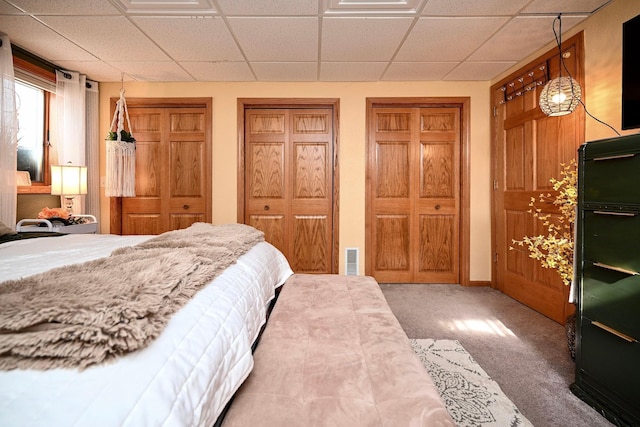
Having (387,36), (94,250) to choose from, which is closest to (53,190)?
(94,250)

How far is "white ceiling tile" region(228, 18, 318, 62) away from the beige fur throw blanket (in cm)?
221

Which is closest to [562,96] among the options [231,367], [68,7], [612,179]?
[612,179]

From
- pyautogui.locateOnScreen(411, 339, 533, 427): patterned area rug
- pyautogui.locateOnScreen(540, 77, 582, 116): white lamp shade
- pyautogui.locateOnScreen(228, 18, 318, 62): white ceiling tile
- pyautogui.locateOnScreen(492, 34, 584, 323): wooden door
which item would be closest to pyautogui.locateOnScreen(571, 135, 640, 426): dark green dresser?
pyautogui.locateOnScreen(411, 339, 533, 427): patterned area rug

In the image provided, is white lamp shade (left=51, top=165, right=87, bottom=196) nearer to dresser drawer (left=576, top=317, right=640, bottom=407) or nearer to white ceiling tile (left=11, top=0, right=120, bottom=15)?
white ceiling tile (left=11, top=0, right=120, bottom=15)

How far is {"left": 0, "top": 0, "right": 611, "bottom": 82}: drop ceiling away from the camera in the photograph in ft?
7.37

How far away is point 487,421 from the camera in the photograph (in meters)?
1.42

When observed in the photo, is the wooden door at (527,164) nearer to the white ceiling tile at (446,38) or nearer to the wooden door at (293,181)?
the white ceiling tile at (446,38)

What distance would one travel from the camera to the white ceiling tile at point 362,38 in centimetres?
243

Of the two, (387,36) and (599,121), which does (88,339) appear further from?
(599,121)

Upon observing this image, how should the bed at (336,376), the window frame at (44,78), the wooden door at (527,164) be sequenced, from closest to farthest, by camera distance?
the bed at (336,376) → the wooden door at (527,164) → the window frame at (44,78)

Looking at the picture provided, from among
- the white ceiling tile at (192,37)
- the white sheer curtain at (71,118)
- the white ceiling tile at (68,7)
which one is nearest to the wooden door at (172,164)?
the white sheer curtain at (71,118)

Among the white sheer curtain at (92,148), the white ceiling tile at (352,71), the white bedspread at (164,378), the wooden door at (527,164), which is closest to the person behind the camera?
the white bedspread at (164,378)

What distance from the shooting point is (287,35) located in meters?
2.62

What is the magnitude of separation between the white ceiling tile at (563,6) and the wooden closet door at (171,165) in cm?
336
